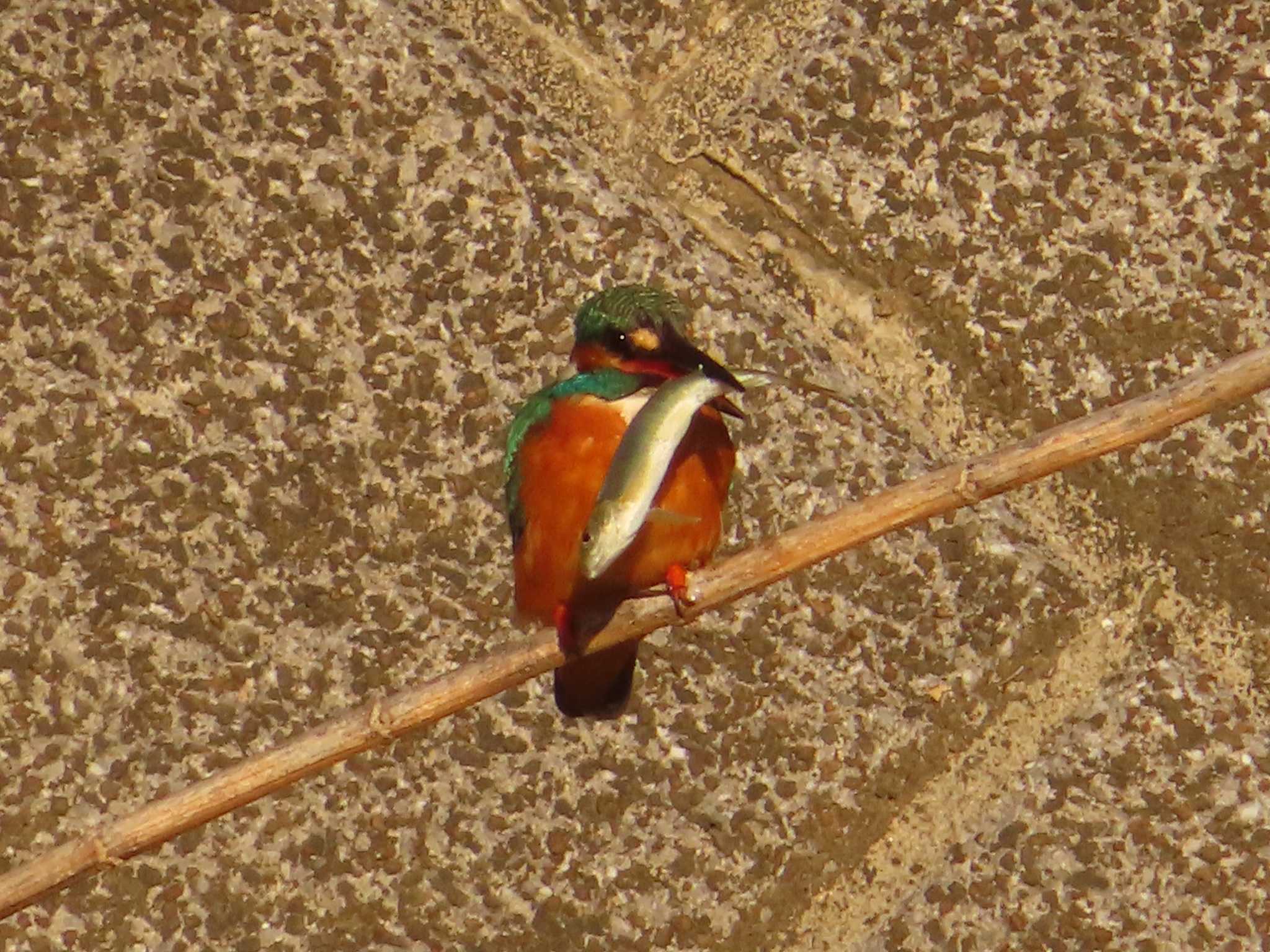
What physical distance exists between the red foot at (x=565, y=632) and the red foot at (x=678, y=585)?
111 millimetres

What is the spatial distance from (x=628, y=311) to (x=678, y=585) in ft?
1.13

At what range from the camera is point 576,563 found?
2023 mm

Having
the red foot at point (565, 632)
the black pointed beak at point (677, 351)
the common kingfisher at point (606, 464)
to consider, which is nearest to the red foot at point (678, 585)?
the common kingfisher at point (606, 464)

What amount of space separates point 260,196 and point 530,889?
3.06 ft

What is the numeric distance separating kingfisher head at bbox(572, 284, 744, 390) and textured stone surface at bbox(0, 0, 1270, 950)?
15 cm

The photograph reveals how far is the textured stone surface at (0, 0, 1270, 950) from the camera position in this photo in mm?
2195

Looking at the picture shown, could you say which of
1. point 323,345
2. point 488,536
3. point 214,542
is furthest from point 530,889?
point 323,345

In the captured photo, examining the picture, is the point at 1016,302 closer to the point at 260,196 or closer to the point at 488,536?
the point at 488,536

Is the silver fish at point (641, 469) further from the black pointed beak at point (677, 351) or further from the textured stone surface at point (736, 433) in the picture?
the textured stone surface at point (736, 433)

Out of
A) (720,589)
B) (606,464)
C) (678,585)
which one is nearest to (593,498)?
(606,464)

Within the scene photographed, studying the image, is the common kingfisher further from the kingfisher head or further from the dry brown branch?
the dry brown branch

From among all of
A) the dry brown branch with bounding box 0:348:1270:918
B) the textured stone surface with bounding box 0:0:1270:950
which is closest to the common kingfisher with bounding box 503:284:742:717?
the textured stone surface with bounding box 0:0:1270:950

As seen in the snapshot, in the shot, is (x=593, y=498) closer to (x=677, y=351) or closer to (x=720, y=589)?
(x=677, y=351)

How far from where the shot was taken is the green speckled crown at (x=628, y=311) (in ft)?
6.71
